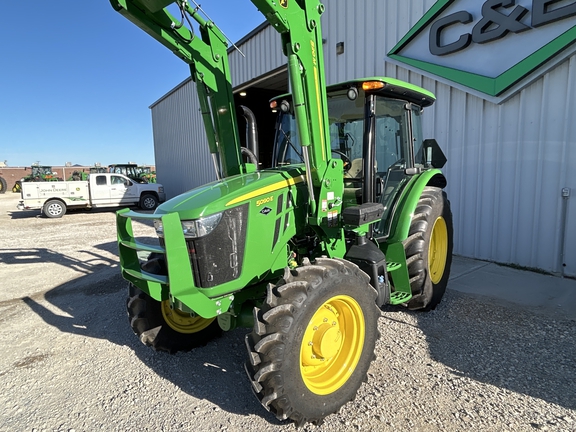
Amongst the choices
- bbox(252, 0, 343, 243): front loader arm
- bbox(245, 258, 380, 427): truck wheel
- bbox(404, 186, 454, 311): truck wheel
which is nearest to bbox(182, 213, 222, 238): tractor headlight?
bbox(245, 258, 380, 427): truck wheel

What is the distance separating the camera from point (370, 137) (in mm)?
3059

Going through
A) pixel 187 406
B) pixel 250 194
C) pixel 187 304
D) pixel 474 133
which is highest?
pixel 474 133

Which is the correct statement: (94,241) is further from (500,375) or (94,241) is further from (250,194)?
(500,375)

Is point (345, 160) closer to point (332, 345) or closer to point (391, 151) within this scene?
point (391, 151)

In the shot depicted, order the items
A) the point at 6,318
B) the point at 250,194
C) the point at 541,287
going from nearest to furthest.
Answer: the point at 250,194, the point at 6,318, the point at 541,287

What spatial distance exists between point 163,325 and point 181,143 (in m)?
15.2

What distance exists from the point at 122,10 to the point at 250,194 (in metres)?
1.54

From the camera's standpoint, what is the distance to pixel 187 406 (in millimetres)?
2512

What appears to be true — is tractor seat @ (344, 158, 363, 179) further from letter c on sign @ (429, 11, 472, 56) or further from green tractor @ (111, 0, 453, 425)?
letter c on sign @ (429, 11, 472, 56)

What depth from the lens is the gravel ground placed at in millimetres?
2352

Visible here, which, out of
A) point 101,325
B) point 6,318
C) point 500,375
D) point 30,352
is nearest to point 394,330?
point 500,375

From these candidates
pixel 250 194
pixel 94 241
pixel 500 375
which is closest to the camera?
pixel 250 194

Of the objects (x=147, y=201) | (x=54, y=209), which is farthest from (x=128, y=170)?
(x=54, y=209)

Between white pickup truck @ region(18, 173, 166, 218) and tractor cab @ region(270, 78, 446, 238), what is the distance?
45.6 ft
